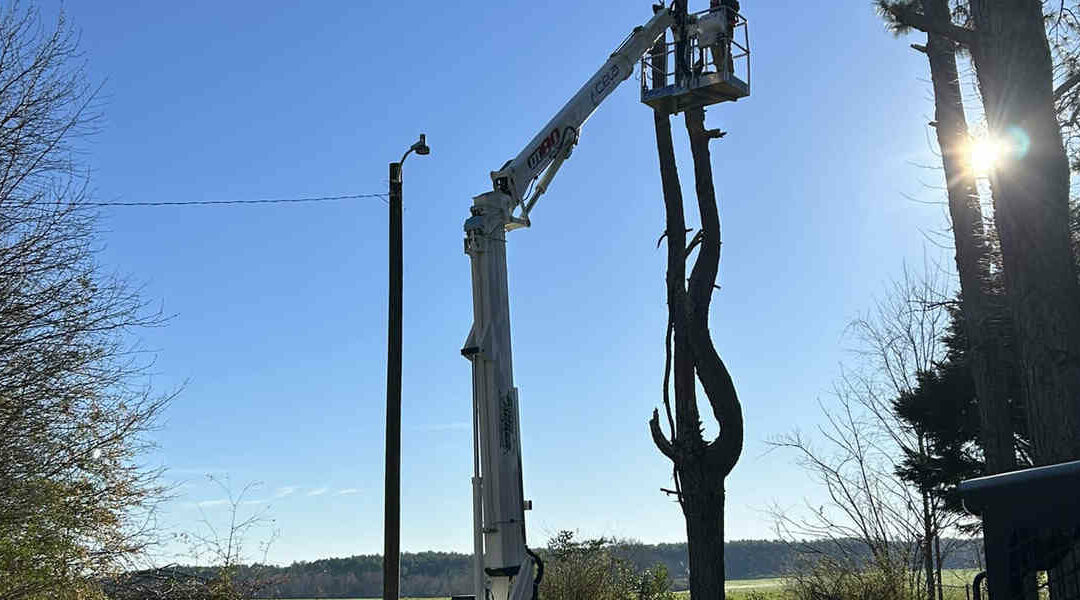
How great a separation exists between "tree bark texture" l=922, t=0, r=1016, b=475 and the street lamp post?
23.5ft

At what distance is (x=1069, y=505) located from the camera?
9.18ft

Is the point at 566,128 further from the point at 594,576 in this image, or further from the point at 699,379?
the point at 594,576

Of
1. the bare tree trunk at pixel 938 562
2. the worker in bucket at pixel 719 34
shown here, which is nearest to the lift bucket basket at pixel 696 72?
the worker in bucket at pixel 719 34

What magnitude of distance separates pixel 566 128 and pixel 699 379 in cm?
404

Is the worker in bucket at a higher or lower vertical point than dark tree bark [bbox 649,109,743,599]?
higher

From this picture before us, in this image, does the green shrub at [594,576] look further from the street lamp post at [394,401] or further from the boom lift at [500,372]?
the boom lift at [500,372]

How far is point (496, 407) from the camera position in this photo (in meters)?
10.0

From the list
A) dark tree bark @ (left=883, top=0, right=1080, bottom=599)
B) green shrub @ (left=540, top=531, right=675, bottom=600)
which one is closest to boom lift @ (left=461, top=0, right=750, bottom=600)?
dark tree bark @ (left=883, top=0, right=1080, bottom=599)

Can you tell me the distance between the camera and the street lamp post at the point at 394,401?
44.4 ft

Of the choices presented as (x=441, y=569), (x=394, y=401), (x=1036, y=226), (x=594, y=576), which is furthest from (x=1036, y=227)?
(x=441, y=569)

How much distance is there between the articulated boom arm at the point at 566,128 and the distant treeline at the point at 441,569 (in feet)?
13.1

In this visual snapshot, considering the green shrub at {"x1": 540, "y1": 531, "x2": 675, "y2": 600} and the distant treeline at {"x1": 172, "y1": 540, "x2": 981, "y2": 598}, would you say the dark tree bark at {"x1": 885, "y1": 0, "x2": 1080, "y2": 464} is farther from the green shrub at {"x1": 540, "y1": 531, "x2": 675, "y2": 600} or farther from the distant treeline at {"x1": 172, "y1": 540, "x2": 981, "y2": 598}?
the green shrub at {"x1": 540, "y1": 531, "x2": 675, "y2": 600}

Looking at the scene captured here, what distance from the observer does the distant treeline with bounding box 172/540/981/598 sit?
17.1m

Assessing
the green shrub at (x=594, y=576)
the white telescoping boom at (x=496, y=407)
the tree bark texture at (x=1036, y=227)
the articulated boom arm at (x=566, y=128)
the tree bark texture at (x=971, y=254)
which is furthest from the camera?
the green shrub at (x=594, y=576)
